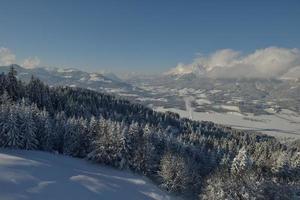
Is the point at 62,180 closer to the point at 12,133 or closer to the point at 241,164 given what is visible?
the point at 12,133

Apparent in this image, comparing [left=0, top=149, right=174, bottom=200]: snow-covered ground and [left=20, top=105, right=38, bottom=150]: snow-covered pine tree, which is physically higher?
[left=20, top=105, right=38, bottom=150]: snow-covered pine tree

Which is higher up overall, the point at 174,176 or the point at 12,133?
the point at 12,133

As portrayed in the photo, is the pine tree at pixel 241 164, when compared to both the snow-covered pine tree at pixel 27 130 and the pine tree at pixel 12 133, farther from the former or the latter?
the pine tree at pixel 12 133

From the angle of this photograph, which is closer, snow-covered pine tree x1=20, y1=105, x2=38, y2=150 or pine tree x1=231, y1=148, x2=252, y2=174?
snow-covered pine tree x1=20, y1=105, x2=38, y2=150

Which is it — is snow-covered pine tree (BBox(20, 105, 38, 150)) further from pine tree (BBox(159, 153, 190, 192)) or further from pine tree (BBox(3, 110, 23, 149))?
pine tree (BBox(159, 153, 190, 192))

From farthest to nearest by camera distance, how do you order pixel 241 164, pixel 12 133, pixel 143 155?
1. pixel 241 164
2. pixel 143 155
3. pixel 12 133

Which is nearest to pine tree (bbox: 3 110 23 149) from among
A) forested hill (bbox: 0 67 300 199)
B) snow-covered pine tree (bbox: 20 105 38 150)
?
forested hill (bbox: 0 67 300 199)

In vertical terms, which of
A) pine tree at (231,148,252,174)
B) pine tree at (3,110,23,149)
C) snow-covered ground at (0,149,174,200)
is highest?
pine tree at (3,110,23,149)

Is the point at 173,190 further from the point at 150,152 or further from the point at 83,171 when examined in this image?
the point at 83,171

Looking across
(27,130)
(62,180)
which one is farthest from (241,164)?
(27,130)

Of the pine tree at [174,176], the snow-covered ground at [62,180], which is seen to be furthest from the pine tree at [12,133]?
the pine tree at [174,176]
